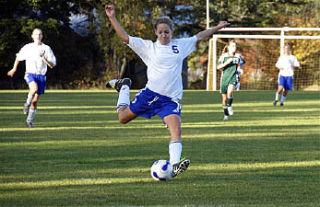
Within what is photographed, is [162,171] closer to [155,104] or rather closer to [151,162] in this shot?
[155,104]

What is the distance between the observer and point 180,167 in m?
7.51

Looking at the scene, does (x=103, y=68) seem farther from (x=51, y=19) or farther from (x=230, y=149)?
(x=230, y=149)

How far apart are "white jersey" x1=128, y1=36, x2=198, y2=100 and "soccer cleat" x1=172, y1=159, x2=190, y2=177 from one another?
1083mm

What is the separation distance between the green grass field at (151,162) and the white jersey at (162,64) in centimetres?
102

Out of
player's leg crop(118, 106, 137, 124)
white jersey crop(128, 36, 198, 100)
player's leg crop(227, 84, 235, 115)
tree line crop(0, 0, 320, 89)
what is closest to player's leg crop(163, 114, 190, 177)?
white jersey crop(128, 36, 198, 100)

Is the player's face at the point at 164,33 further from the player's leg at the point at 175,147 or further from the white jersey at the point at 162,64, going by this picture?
the player's leg at the point at 175,147

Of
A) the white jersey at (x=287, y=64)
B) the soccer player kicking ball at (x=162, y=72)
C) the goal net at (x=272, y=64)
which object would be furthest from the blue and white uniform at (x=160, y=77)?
the goal net at (x=272, y=64)

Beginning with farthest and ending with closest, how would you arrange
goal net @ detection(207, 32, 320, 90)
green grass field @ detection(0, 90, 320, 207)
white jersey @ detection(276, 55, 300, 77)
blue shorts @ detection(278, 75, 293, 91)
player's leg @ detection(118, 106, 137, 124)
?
goal net @ detection(207, 32, 320, 90)
white jersey @ detection(276, 55, 300, 77)
blue shorts @ detection(278, 75, 293, 91)
player's leg @ detection(118, 106, 137, 124)
green grass field @ detection(0, 90, 320, 207)

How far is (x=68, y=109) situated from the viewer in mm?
20859

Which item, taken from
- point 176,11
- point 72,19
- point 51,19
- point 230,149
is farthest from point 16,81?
point 230,149

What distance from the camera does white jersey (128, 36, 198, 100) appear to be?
327 inches

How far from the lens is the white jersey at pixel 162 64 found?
8.31m

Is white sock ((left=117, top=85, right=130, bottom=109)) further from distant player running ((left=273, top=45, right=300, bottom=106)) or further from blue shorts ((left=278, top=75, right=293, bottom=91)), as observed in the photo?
blue shorts ((left=278, top=75, right=293, bottom=91))

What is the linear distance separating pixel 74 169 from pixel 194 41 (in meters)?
2.15
